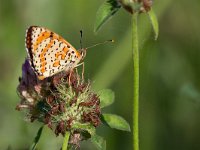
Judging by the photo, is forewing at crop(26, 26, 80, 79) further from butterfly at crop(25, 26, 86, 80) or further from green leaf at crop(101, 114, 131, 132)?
green leaf at crop(101, 114, 131, 132)

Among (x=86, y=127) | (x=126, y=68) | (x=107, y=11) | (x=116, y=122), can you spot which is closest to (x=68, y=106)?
(x=86, y=127)

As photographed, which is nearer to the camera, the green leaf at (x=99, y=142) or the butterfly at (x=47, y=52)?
the green leaf at (x=99, y=142)

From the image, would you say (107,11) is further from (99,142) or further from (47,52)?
(99,142)

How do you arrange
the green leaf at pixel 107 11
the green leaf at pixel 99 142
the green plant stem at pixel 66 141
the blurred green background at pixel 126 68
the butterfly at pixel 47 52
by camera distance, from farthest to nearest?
the blurred green background at pixel 126 68 < the butterfly at pixel 47 52 < the green leaf at pixel 107 11 < the green leaf at pixel 99 142 < the green plant stem at pixel 66 141

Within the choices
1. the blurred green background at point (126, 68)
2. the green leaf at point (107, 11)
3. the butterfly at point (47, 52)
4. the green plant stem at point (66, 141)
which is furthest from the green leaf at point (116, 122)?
the blurred green background at point (126, 68)

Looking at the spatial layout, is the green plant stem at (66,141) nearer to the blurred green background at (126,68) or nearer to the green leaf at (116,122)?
the green leaf at (116,122)

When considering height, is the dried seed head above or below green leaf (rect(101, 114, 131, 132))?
above

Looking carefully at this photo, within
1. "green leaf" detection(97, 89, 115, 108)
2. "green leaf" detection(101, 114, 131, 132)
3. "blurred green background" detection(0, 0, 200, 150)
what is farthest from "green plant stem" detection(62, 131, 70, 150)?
"blurred green background" detection(0, 0, 200, 150)
